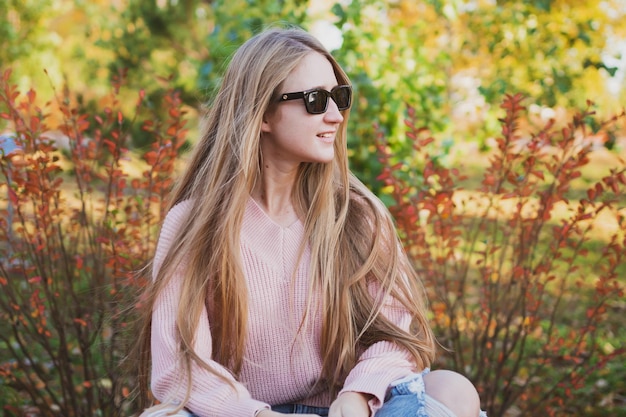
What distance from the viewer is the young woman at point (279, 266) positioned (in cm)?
205

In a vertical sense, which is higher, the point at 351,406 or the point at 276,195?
the point at 276,195

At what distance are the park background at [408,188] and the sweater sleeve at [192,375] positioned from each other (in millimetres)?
364

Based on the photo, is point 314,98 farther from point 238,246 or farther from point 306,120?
point 238,246

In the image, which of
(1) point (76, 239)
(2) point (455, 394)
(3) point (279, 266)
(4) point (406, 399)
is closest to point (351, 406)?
(4) point (406, 399)

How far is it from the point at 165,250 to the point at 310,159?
0.50m

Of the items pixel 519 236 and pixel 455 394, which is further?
pixel 519 236

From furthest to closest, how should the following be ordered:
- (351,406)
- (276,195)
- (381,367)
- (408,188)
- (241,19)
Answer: (241,19) < (408,188) < (276,195) < (381,367) < (351,406)

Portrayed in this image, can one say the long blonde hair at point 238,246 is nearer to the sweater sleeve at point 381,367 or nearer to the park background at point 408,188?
the sweater sleeve at point 381,367

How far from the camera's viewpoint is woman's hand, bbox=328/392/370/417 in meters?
1.84

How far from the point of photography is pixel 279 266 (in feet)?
7.15

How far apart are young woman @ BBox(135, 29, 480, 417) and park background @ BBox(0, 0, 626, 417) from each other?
15.5 inches

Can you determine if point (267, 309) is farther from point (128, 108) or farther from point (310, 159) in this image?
point (128, 108)

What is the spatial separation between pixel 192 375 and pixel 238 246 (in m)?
0.40

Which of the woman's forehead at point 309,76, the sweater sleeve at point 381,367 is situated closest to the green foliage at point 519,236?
the sweater sleeve at point 381,367
